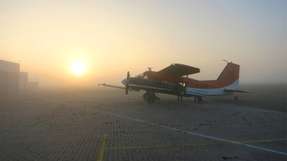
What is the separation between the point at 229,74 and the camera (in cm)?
2998

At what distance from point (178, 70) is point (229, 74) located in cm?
777

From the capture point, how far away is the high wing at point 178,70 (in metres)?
24.5

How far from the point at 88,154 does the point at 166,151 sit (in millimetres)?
2505

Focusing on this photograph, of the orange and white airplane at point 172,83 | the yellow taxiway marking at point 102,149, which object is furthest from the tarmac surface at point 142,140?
the orange and white airplane at point 172,83

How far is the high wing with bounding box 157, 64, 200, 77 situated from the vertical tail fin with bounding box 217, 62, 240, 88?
6209mm

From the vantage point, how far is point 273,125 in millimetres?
14703

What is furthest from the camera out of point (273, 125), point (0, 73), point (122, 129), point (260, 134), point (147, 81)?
point (0, 73)

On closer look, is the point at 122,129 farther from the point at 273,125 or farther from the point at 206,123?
the point at 273,125

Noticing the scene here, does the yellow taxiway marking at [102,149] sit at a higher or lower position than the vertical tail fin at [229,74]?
lower

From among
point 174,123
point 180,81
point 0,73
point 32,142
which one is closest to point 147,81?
point 180,81

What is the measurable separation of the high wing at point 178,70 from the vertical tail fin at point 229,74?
621 cm

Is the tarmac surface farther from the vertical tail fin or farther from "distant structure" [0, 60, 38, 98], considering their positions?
"distant structure" [0, 60, 38, 98]

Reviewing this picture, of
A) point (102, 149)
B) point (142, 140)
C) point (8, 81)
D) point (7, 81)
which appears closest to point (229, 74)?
point (142, 140)

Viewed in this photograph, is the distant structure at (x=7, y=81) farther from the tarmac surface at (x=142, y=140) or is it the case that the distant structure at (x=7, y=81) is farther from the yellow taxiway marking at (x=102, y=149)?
the yellow taxiway marking at (x=102, y=149)
